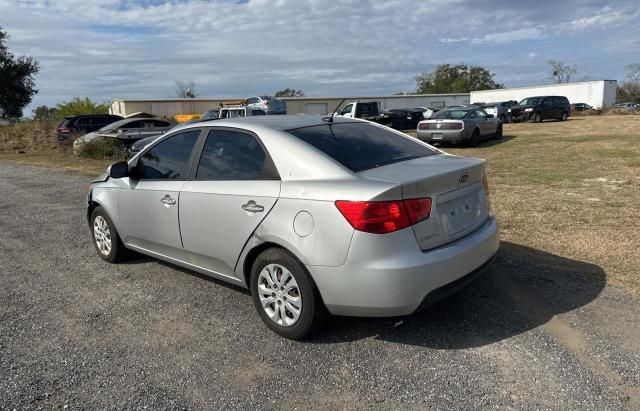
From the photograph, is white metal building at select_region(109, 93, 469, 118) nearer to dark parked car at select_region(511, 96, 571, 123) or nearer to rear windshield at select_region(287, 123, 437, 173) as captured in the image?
dark parked car at select_region(511, 96, 571, 123)

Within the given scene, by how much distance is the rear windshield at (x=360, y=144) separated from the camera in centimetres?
355

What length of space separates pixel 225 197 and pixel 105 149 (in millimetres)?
15201

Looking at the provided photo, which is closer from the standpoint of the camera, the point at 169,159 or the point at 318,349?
the point at 318,349

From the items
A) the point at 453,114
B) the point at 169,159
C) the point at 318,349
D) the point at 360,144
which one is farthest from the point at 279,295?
the point at 453,114

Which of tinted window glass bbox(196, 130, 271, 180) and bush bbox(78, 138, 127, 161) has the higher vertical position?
tinted window glass bbox(196, 130, 271, 180)

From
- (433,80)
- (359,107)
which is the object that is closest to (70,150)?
(359,107)

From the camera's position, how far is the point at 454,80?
298 feet

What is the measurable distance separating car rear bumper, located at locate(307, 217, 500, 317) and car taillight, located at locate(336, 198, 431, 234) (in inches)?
1.7

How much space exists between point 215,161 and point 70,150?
63.5 ft

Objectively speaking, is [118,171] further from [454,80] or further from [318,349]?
[454,80]

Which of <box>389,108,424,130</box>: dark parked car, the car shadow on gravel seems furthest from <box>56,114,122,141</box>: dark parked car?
the car shadow on gravel

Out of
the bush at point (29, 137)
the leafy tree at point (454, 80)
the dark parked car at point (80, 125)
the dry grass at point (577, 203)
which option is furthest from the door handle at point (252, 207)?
the leafy tree at point (454, 80)

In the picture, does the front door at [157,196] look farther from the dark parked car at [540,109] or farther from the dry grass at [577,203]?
the dark parked car at [540,109]

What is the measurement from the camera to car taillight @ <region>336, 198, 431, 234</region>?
3.01m
